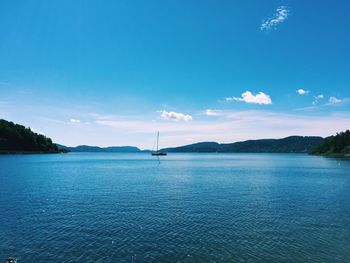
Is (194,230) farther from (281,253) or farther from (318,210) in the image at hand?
(318,210)

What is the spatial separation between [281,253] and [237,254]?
461cm

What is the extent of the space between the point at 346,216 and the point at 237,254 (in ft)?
86.5

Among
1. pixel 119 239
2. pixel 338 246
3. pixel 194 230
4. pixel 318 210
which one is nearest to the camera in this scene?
pixel 338 246

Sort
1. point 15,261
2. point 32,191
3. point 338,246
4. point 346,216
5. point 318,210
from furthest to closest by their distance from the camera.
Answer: point 32,191 < point 318,210 < point 346,216 < point 338,246 < point 15,261

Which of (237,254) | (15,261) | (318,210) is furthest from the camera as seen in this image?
(318,210)

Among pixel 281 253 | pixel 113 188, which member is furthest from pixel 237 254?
pixel 113 188

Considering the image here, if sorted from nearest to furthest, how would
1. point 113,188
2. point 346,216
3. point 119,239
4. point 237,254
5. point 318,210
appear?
point 237,254 → point 119,239 → point 346,216 → point 318,210 → point 113,188

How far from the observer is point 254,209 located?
50938mm

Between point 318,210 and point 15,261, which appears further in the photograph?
point 318,210

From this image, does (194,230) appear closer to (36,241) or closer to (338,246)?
(338,246)

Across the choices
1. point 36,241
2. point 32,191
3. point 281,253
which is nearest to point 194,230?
point 281,253

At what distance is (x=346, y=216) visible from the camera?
46.2 m

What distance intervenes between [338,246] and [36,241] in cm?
3356

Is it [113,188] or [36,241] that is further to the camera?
[113,188]
